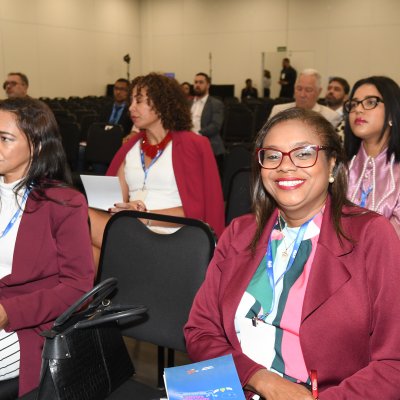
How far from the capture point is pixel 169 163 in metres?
2.97

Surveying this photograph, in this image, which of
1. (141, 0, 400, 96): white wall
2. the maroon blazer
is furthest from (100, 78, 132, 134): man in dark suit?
(141, 0, 400, 96): white wall

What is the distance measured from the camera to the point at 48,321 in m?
1.82

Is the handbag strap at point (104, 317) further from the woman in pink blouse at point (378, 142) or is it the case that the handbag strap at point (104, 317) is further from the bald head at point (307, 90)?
the bald head at point (307, 90)

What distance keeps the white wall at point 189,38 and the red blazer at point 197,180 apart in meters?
11.3

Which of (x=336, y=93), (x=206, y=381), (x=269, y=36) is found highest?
(x=269, y=36)

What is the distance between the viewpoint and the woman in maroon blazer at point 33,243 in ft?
5.75

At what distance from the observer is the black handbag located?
1368 mm

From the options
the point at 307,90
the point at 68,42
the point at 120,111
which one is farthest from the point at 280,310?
the point at 68,42

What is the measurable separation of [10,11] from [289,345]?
44.9 feet

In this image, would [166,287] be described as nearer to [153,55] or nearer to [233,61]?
[233,61]

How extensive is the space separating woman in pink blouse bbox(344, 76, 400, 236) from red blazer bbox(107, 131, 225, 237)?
33.4 inches

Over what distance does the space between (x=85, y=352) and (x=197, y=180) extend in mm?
1642

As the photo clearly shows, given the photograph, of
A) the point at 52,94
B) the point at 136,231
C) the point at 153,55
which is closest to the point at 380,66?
the point at 153,55

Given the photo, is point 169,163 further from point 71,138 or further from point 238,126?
point 238,126
